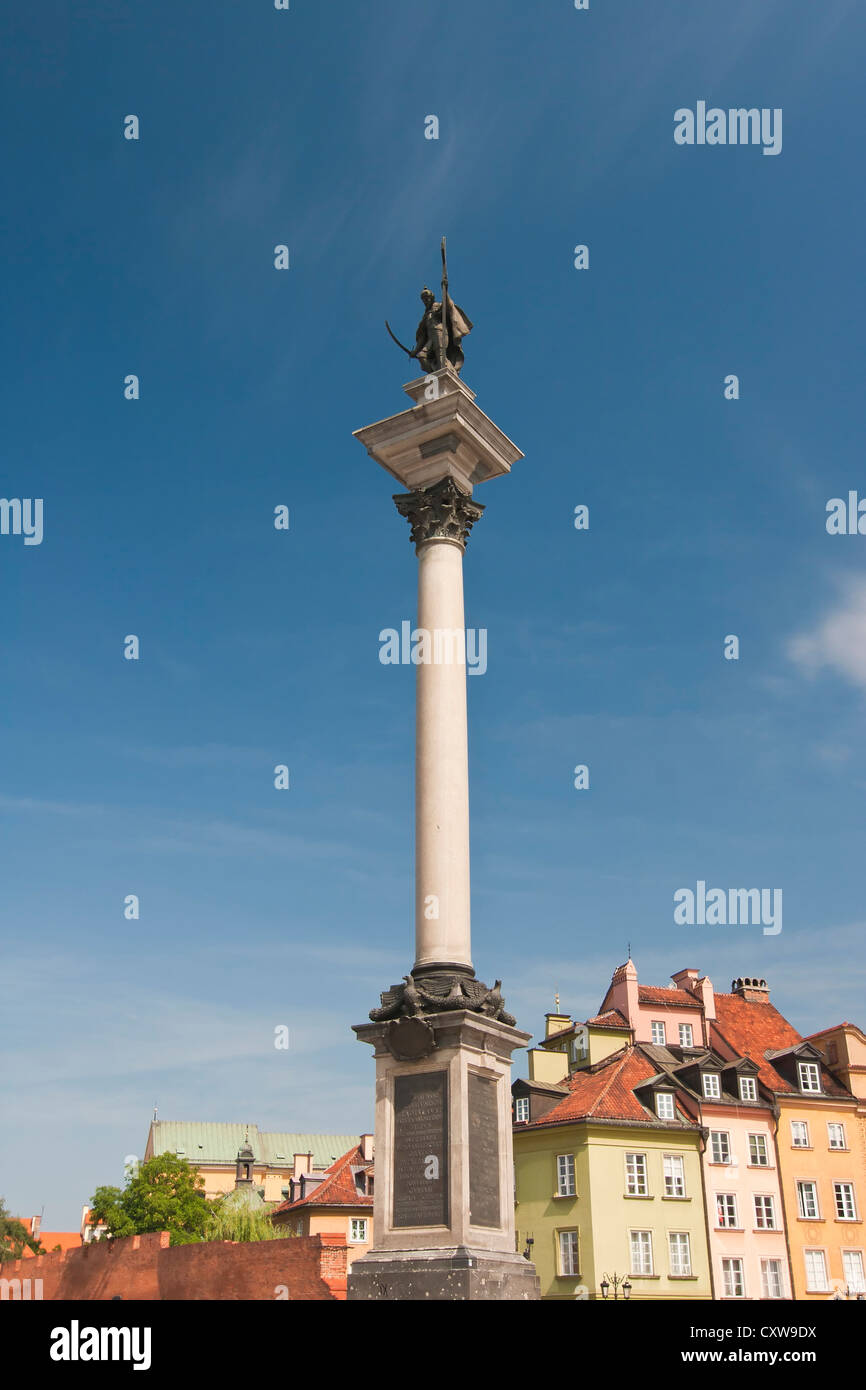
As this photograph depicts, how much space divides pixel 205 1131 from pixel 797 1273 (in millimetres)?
104740

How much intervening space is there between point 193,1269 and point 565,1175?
57.6 feet

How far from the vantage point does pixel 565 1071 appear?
5338 cm

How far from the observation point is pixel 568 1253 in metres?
44.8

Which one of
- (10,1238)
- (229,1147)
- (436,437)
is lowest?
(10,1238)

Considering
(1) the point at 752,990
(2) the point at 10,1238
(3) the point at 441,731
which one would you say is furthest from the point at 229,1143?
(3) the point at 441,731

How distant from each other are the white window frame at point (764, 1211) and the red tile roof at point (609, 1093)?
559 centimetres

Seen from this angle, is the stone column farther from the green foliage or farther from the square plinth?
the green foliage

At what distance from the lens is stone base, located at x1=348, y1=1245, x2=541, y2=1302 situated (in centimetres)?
1408

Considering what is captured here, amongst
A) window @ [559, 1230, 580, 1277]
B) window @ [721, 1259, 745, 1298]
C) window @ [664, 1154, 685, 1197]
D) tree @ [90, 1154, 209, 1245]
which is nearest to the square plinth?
window @ [559, 1230, 580, 1277]

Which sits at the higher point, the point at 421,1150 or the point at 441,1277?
the point at 421,1150

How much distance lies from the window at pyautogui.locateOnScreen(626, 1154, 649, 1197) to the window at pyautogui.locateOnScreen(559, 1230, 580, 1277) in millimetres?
2789

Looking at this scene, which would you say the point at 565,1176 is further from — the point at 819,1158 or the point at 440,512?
the point at 440,512
